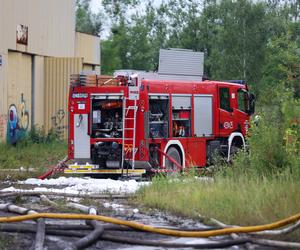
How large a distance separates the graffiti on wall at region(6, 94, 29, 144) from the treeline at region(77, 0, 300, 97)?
40.7 feet

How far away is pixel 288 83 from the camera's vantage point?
1842 centimetres

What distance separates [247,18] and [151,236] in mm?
40259

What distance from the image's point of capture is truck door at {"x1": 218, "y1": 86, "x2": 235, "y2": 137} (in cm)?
2373

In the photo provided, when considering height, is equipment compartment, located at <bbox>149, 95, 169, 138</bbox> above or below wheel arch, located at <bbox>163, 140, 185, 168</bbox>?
above

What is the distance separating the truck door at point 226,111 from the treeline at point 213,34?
14.1 metres

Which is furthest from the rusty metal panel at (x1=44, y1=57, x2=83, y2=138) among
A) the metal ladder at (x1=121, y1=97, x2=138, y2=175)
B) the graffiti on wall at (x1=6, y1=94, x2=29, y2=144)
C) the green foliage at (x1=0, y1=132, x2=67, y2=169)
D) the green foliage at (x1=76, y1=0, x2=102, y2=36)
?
the green foliage at (x1=76, y1=0, x2=102, y2=36)

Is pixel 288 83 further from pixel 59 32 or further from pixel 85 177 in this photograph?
pixel 59 32

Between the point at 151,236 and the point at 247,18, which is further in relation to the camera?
the point at 247,18

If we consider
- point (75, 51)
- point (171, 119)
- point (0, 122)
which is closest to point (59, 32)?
point (75, 51)

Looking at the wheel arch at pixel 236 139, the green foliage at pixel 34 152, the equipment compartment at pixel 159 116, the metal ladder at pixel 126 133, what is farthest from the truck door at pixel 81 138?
the wheel arch at pixel 236 139

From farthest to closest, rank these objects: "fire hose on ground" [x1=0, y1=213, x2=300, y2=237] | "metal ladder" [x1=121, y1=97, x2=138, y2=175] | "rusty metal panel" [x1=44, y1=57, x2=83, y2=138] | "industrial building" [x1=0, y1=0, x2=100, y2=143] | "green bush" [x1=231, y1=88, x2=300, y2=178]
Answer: "rusty metal panel" [x1=44, y1=57, x2=83, y2=138] → "industrial building" [x1=0, y1=0, x2=100, y2=143] → "metal ladder" [x1=121, y1=97, x2=138, y2=175] → "green bush" [x1=231, y1=88, x2=300, y2=178] → "fire hose on ground" [x1=0, y1=213, x2=300, y2=237]

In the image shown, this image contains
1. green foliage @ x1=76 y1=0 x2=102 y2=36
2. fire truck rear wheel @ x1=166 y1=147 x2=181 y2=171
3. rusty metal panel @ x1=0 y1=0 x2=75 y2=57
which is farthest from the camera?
green foliage @ x1=76 y1=0 x2=102 y2=36

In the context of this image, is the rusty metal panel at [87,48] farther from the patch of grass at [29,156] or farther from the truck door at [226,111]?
the truck door at [226,111]

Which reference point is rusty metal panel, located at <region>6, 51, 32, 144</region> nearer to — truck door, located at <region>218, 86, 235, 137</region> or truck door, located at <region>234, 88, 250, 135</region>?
truck door, located at <region>234, 88, 250, 135</region>
